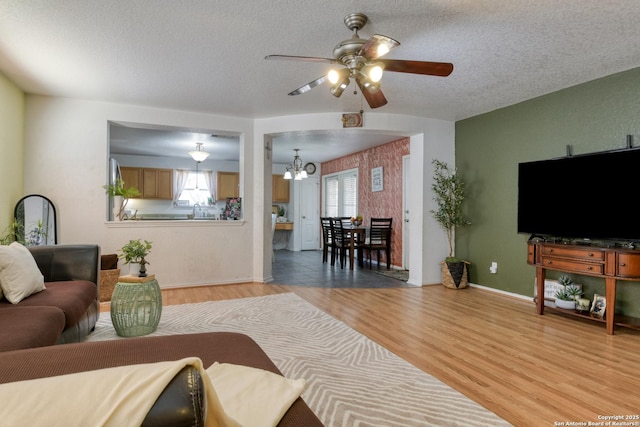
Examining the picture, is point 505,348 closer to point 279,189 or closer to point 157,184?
point 279,189

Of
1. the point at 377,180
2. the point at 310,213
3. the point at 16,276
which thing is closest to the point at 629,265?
the point at 16,276

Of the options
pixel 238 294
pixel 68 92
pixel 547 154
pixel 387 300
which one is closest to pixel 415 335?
pixel 387 300

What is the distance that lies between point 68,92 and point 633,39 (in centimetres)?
558

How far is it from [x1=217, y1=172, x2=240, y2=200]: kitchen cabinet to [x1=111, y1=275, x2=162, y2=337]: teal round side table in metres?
6.27

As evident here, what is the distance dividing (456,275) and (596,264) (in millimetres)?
1890

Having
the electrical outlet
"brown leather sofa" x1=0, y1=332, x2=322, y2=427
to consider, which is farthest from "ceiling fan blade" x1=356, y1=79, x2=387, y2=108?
the electrical outlet

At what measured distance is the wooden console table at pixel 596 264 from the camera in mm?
2931

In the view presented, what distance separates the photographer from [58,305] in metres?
2.17

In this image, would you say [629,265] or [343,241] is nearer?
[629,265]

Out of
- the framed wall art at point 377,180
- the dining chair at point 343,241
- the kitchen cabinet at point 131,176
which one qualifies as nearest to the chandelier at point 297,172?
the framed wall art at point 377,180

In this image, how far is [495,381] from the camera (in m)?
2.17

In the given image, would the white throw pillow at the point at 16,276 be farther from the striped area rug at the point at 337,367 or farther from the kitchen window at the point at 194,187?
the kitchen window at the point at 194,187

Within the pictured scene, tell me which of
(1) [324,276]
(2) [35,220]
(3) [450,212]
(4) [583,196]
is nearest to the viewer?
(4) [583,196]

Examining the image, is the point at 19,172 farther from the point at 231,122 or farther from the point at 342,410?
the point at 342,410
